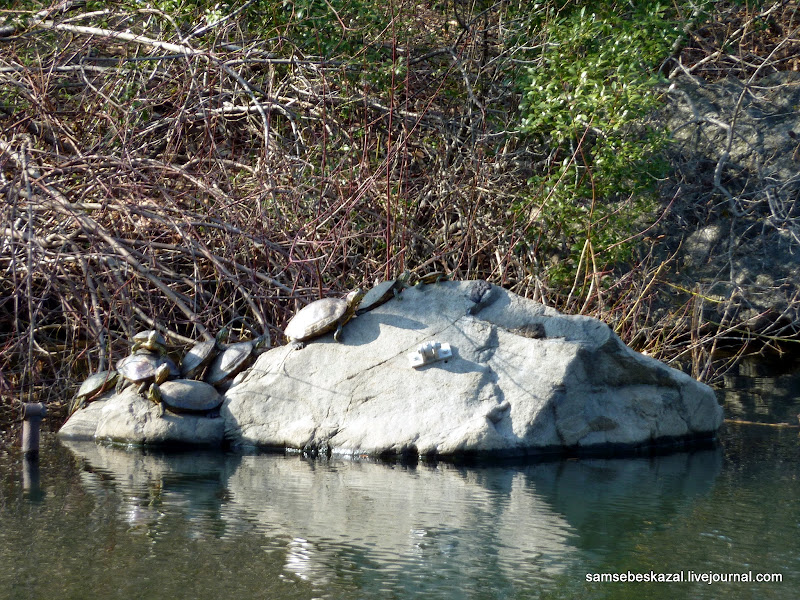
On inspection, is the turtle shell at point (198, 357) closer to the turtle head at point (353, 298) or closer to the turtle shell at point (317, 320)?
the turtle shell at point (317, 320)

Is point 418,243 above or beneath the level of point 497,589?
above

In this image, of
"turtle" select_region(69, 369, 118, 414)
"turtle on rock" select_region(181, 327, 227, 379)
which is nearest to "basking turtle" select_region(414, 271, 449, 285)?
"turtle on rock" select_region(181, 327, 227, 379)

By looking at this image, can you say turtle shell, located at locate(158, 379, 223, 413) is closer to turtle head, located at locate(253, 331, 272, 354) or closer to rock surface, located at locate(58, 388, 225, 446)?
rock surface, located at locate(58, 388, 225, 446)

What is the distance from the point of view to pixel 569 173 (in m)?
8.38

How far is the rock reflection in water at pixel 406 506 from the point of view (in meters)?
3.67

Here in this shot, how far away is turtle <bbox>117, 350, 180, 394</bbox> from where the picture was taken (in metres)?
6.09

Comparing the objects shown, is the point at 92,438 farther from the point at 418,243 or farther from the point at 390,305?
the point at 418,243

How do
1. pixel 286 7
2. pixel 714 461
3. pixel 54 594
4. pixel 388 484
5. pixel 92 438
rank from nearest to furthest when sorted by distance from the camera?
pixel 54 594 → pixel 388 484 → pixel 714 461 → pixel 92 438 → pixel 286 7

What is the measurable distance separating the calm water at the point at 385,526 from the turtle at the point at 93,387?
2.37 feet

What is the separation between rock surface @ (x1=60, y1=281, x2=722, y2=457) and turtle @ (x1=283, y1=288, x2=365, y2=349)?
0.09 meters

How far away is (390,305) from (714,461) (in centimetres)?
218

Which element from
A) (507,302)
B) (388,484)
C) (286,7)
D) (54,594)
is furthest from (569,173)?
(54,594)

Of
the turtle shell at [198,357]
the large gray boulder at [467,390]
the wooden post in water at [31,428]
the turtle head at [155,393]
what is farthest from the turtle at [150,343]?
the wooden post in water at [31,428]

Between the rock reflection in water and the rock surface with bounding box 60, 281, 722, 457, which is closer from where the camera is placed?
the rock reflection in water
